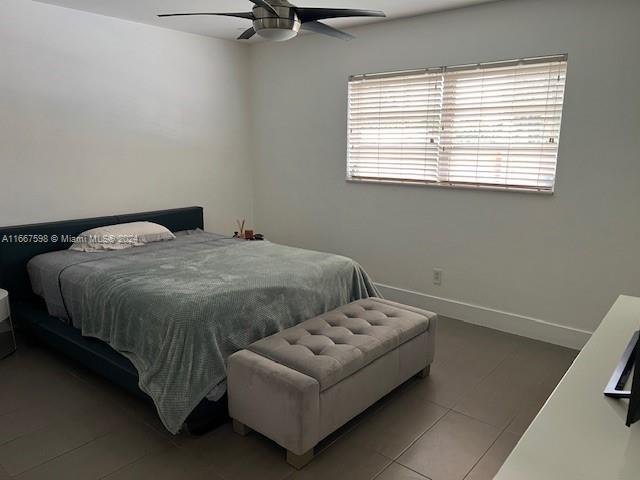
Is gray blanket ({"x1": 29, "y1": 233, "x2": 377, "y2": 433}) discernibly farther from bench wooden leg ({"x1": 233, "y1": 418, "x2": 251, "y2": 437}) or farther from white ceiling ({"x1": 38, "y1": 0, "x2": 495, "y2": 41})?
→ white ceiling ({"x1": 38, "y1": 0, "x2": 495, "y2": 41})

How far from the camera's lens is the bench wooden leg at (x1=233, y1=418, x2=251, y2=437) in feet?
7.80

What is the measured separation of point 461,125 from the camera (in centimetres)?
378

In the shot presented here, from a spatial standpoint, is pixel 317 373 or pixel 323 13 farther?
pixel 323 13

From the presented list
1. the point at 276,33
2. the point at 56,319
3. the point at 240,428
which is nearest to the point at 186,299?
the point at 240,428

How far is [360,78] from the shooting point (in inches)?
169

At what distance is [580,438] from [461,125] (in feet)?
9.90

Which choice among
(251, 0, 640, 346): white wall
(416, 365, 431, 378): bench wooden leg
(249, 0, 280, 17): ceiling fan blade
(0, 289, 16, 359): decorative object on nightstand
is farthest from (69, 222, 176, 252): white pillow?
(416, 365, 431, 378): bench wooden leg

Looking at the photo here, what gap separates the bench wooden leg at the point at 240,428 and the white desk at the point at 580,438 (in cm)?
156

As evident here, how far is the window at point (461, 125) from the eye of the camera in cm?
339

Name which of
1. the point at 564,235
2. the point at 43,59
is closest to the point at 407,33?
the point at 564,235

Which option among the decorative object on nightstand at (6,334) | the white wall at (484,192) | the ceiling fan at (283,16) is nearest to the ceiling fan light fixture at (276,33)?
the ceiling fan at (283,16)

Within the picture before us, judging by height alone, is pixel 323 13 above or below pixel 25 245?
above

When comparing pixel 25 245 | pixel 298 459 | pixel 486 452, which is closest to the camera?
pixel 298 459

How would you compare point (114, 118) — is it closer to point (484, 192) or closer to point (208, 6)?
point (208, 6)
